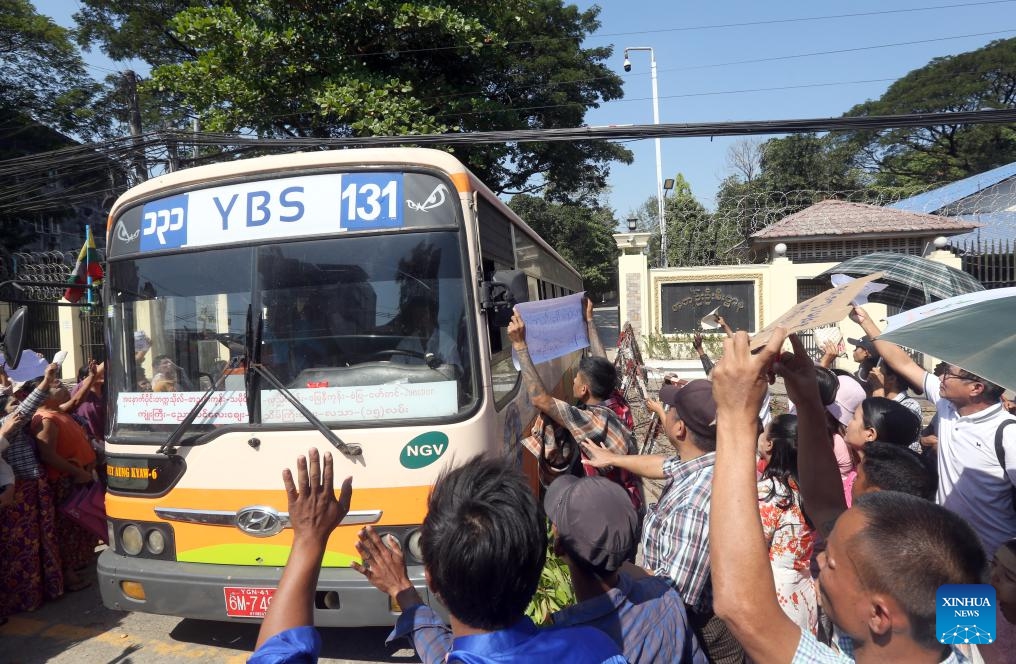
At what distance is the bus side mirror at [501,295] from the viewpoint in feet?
10.5

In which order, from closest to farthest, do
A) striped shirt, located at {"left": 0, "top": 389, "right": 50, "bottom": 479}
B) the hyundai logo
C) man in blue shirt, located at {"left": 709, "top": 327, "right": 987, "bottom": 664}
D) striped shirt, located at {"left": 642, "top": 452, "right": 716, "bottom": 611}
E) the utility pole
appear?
man in blue shirt, located at {"left": 709, "top": 327, "right": 987, "bottom": 664} → striped shirt, located at {"left": 642, "top": 452, "right": 716, "bottom": 611} → the hyundai logo → striped shirt, located at {"left": 0, "top": 389, "right": 50, "bottom": 479} → the utility pole

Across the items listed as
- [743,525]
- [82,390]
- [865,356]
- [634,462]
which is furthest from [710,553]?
[865,356]

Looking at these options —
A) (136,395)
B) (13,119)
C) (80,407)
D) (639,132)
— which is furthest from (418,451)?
(13,119)

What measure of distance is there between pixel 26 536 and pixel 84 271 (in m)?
1.87

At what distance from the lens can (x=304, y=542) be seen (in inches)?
58.8

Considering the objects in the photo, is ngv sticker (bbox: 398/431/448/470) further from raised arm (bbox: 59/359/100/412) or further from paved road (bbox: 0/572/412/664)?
raised arm (bbox: 59/359/100/412)

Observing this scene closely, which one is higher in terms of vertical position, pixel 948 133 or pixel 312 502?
pixel 948 133

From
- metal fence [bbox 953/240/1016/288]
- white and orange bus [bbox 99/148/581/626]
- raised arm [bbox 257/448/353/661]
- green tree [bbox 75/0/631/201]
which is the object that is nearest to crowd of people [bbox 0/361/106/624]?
white and orange bus [bbox 99/148/581/626]

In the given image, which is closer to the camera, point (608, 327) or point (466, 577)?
point (466, 577)

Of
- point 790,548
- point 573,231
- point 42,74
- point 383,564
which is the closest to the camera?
point 383,564

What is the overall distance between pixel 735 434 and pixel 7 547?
16.3ft

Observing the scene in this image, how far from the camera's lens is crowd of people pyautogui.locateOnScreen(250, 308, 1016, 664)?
4.03 feet

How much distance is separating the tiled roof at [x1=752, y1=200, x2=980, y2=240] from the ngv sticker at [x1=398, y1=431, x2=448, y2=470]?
1323 cm

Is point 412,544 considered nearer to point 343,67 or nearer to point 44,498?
point 44,498
